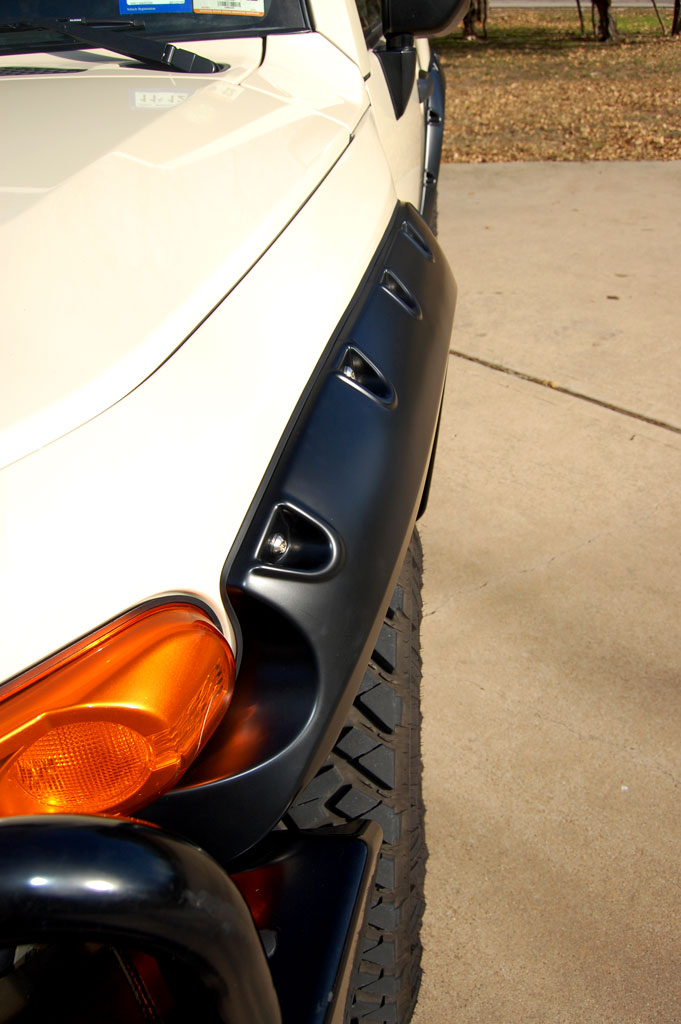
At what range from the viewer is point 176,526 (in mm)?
886

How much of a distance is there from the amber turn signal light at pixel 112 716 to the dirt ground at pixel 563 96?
760cm

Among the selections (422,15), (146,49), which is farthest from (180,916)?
(422,15)

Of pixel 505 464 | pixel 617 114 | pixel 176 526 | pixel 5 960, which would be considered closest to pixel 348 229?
pixel 176 526

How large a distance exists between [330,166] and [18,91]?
2.04ft

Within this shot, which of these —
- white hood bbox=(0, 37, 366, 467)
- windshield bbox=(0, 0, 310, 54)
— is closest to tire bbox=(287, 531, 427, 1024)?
white hood bbox=(0, 37, 366, 467)

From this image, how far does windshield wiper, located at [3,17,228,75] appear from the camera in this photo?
1782 mm

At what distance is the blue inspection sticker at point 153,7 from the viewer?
1.95 m

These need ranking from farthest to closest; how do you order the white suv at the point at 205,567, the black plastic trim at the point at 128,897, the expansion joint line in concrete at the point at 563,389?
1. the expansion joint line in concrete at the point at 563,389
2. the white suv at the point at 205,567
3. the black plastic trim at the point at 128,897

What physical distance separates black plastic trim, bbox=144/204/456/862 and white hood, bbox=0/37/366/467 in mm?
193

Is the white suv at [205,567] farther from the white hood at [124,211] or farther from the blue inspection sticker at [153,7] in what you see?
the blue inspection sticker at [153,7]

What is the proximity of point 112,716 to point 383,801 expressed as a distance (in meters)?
0.62

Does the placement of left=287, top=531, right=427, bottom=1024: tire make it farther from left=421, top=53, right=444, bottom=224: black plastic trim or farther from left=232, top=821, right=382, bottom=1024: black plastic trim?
left=421, top=53, right=444, bottom=224: black plastic trim

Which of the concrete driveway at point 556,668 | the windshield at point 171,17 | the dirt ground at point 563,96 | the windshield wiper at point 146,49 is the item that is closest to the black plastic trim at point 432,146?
Result: the concrete driveway at point 556,668

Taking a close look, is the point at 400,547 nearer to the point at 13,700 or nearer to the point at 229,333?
the point at 229,333
